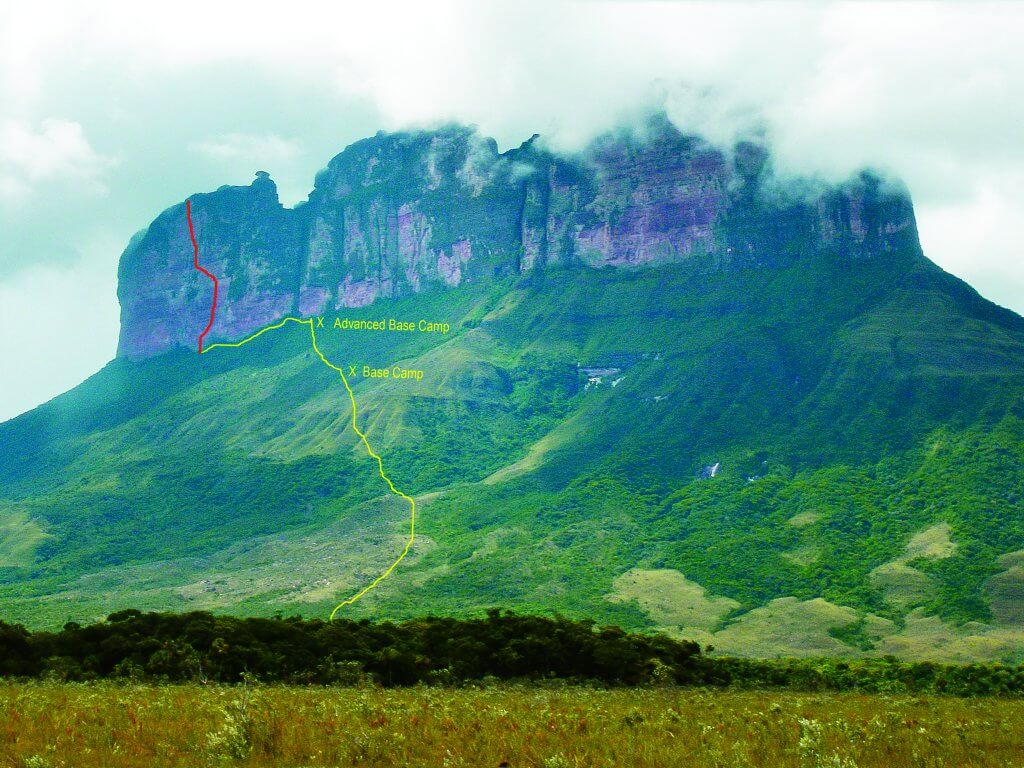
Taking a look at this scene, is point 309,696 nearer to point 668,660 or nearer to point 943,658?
point 668,660

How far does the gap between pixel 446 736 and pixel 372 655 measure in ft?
120

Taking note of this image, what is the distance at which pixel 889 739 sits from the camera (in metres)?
22.6

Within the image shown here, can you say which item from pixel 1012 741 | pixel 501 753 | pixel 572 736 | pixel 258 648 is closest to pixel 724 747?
pixel 572 736

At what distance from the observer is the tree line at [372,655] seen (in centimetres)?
4938

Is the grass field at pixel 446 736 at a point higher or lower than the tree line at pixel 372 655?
higher

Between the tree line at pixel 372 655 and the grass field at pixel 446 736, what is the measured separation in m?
17.1

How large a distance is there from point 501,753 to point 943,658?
141237 mm

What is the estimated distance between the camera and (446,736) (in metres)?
21.3

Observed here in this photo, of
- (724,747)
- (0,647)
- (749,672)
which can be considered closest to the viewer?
(724,747)

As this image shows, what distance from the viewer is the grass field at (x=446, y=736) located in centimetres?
1903

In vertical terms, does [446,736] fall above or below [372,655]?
above

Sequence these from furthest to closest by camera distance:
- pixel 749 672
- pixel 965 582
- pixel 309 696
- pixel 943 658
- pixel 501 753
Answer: pixel 965 582, pixel 943 658, pixel 749 672, pixel 309 696, pixel 501 753

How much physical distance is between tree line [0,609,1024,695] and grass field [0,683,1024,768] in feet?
56.1

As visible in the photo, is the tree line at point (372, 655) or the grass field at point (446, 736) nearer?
the grass field at point (446, 736)
